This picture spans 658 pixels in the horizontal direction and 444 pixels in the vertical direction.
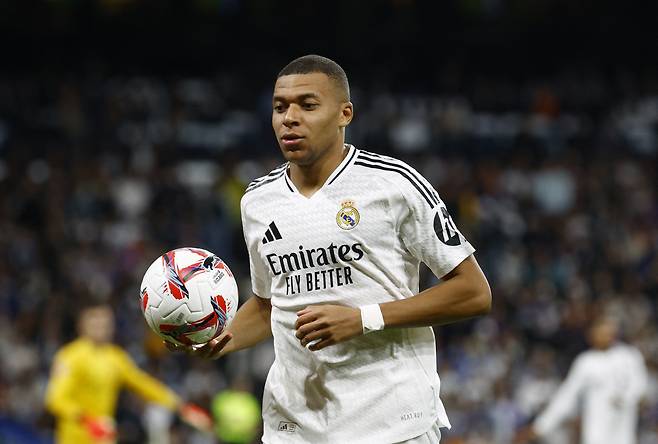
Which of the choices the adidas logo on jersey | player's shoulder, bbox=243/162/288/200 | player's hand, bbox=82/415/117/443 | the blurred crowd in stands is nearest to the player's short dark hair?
player's shoulder, bbox=243/162/288/200

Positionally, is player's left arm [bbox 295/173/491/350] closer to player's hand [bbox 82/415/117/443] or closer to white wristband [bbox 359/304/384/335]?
white wristband [bbox 359/304/384/335]

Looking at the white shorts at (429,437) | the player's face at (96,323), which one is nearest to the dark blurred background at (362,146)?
the player's face at (96,323)

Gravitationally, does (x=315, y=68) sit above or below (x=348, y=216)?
above

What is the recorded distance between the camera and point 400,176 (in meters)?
3.75

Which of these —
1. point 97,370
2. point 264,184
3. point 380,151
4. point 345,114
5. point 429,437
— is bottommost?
point 97,370

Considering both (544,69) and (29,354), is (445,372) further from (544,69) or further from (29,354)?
(544,69)

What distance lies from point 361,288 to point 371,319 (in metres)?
0.20

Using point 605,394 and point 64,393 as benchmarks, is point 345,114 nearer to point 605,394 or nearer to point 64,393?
point 64,393

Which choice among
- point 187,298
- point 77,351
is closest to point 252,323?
point 187,298

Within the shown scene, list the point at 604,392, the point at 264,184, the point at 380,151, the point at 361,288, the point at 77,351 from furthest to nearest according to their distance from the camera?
1. the point at 380,151
2. the point at 604,392
3. the point at 77,351
4. the point at 264,184
5. the point at 361,288

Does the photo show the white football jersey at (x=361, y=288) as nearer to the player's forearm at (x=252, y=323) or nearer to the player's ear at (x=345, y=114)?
the player's ear at (x=345, y=114)

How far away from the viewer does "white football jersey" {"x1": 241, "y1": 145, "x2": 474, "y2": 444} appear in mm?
3693

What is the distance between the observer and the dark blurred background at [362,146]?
1257 centimetres

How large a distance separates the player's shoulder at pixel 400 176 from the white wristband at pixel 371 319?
432mm
